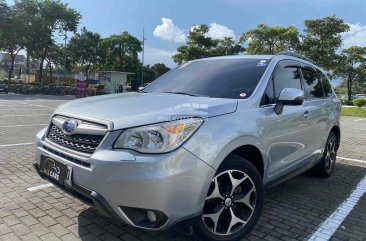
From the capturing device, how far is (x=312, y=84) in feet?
16.0

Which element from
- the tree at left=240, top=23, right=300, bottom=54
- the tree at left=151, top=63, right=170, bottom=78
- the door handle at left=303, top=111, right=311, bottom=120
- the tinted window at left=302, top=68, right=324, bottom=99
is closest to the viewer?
the door handle at left=303, top=111, right=311, bottom=120

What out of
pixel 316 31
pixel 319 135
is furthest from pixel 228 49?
pixel 319 135

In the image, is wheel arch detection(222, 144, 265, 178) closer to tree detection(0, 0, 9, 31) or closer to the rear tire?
the rear tire

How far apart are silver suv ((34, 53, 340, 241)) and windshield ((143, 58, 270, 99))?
0.04 ft

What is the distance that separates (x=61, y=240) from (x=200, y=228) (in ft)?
4.14

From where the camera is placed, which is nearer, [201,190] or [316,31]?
[201,190]

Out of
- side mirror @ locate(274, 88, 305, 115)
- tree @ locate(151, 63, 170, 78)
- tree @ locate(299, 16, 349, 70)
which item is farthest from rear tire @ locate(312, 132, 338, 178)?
tree @ locate(151, 63, 170, 78)

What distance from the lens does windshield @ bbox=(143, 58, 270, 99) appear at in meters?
3.53

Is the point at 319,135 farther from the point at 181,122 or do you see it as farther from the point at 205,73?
the point at 181,122

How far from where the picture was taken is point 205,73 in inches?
159

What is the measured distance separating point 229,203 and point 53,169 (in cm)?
155

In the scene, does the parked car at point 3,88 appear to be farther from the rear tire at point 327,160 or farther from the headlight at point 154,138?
the headlight at point 154,138

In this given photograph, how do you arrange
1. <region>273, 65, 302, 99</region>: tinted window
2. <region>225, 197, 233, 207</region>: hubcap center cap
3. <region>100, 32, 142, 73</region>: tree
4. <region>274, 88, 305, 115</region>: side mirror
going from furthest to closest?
<region>100, 32, 142, 73</region>: tree < <region>273, 65, 302, 99</region>: tinted window < <region>274, 88, 305, 115</region>: side mirror < <region>225, 197, 233, 207</region>: hubcap center cap

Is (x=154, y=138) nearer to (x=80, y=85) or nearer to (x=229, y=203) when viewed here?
(x=229, y=203)
